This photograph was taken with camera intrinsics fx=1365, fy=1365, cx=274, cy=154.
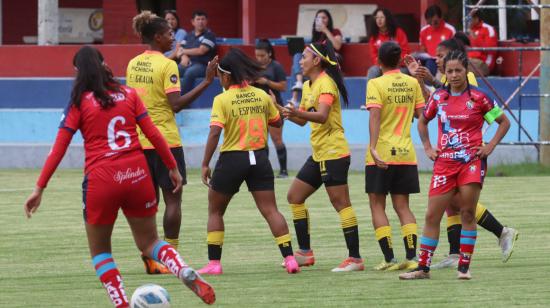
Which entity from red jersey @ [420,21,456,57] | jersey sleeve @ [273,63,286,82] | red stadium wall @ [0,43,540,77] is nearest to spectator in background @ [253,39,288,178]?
jersey sleeve @ [273,63,286,82]

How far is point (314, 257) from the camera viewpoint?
12.0 m

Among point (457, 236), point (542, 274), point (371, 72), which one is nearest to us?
point (542, 274)

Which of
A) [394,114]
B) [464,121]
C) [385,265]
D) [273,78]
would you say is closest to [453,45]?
[394,114]

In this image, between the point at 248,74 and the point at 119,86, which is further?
the point at 248,74

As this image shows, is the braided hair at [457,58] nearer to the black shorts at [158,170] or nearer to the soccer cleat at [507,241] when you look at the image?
the soccer cleat at [507,241]

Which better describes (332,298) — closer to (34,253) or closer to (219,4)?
(34,253)

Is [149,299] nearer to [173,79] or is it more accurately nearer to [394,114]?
[173,79]

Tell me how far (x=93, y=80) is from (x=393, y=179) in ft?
10.7

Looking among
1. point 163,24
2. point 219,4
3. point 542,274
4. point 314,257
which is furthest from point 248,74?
point 219,4

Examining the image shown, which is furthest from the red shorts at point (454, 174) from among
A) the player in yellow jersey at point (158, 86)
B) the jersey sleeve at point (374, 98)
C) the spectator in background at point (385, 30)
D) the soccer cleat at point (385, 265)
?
the spectator in background at point (385, 30)

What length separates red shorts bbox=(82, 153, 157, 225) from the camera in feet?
28.3

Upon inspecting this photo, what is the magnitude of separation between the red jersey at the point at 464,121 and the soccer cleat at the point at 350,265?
130 centimetres

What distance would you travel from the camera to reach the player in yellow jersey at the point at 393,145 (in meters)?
11.0

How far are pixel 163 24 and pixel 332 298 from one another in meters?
2.92
